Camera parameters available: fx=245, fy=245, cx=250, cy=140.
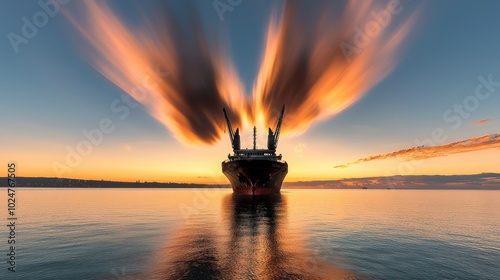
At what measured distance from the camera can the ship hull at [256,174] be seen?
82312 millimetres

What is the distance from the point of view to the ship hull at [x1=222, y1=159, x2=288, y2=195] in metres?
82.3

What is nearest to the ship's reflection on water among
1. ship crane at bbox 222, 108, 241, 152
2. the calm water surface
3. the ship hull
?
the calm water surface

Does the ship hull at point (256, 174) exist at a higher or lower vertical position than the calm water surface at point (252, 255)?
higher

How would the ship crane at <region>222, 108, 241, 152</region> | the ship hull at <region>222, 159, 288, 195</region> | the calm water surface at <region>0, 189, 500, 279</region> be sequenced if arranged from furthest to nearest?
the ship crane at <region>222, 108, 241, 152</region>
the ship hull at <region>222, 159, 288, 195</region>
the calm water surface at <region>0, 189, 500, 279</region>

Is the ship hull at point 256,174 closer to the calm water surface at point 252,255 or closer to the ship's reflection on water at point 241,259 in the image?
the calm water surface at point 252,255

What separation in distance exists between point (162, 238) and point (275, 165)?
64304 millimetres

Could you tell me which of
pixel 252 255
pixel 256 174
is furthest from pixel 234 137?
pixel 252 255

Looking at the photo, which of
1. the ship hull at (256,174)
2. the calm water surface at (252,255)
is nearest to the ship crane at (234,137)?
the ship hull at (256,174)

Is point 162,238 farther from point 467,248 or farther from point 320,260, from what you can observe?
point 467,248

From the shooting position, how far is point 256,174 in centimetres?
8381

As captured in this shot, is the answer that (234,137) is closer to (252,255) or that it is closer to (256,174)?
(256,174)

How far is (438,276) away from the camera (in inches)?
581

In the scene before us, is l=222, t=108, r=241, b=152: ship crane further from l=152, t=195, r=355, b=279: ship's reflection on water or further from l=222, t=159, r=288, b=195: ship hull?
l=152, t=195, r=355, b=279: ship's reflection on water

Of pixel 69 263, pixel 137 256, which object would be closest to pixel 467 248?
pixel 137 256
